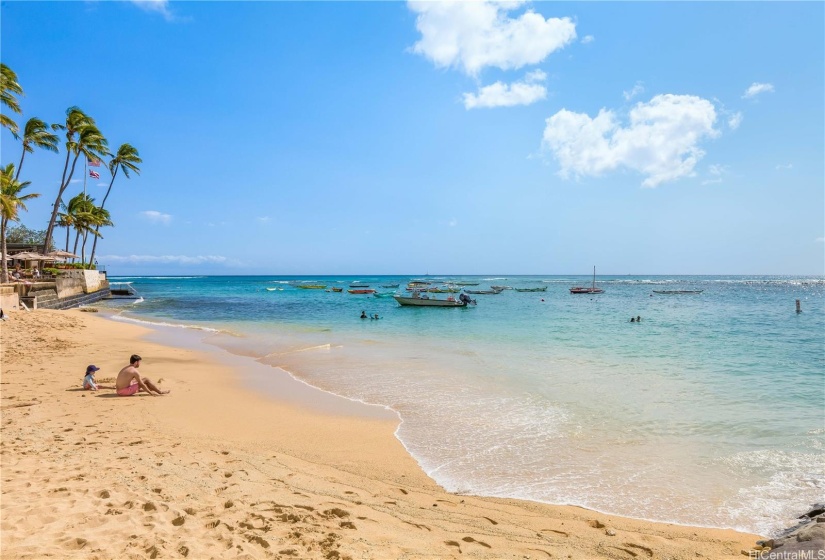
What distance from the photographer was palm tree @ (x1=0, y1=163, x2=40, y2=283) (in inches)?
851

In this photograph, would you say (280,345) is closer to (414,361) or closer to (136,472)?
(414,361)

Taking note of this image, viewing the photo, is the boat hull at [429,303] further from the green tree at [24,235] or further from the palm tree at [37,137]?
the green tree at [24,235]

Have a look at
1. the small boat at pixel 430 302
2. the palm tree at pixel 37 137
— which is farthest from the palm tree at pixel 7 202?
the small boat at pixel 430 302

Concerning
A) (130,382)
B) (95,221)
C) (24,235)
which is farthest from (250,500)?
(24,235)

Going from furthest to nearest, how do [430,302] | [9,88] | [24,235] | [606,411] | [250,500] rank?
[24,235], [430,302], [9,88], [606,411], [250,500]

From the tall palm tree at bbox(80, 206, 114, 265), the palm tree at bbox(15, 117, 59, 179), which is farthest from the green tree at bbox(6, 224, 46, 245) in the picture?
the palm tree at bbox(15, 117, 59, 179)

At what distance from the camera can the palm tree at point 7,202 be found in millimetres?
21625

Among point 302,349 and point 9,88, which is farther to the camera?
point 9,88

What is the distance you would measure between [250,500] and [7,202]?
2544 cm

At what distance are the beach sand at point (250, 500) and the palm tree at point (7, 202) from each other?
18.9m

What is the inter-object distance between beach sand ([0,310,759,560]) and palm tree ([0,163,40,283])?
1890 cm

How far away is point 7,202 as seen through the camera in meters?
21.3

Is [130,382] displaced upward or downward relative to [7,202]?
downward

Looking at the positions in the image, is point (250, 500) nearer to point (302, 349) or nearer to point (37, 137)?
point (302, 349)
